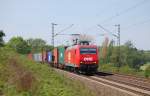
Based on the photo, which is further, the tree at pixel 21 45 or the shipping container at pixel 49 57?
the tree at pixel 21 45

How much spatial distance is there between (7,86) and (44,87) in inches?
76.3

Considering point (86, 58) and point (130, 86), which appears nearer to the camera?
point (130, 86)

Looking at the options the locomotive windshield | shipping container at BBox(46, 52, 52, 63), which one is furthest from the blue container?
the locomotive windshield

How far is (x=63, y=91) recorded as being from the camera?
1512cm

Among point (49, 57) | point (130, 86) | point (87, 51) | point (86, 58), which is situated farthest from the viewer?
point (49, 57)

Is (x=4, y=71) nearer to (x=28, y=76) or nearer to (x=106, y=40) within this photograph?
(x=28, y=76)

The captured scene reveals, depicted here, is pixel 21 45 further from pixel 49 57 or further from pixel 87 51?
pixel 87 51

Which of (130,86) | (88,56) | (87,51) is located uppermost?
(87,51)

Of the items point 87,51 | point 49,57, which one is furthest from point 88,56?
point 49,57

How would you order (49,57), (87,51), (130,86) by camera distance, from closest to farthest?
(130,86), (87,51), (49,57)

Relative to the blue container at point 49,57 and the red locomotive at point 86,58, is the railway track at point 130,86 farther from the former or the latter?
the blue container at point 49,57

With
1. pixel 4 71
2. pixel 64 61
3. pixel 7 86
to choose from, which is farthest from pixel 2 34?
pixel 7 86

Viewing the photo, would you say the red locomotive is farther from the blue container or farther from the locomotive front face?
the blue container

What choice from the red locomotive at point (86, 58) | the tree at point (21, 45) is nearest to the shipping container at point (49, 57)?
the red locomotive at point (86, 58)
